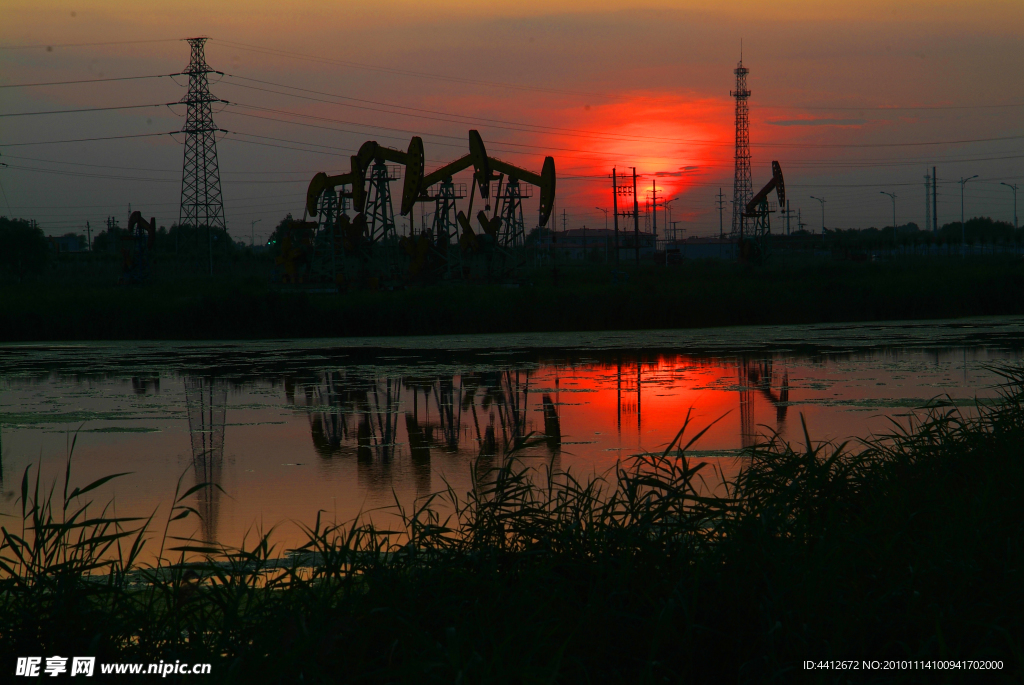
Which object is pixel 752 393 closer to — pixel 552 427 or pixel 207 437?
pixel 552 427

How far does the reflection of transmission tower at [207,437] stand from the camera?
6.98 metres

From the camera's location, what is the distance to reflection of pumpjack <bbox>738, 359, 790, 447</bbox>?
9.87 m

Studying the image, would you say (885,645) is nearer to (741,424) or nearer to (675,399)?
(741,424)

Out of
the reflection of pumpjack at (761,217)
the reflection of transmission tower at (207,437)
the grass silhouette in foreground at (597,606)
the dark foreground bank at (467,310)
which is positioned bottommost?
the reflection of transmission tower at (207,437)

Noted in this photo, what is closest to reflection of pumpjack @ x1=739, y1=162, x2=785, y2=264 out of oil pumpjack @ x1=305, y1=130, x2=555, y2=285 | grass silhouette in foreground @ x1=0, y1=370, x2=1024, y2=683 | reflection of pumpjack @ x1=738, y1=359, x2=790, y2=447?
oil pumpjack @ x1=305, y1=130, x2=555, y2=285

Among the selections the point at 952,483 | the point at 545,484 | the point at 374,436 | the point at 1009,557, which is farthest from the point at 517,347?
the point at 1009,557

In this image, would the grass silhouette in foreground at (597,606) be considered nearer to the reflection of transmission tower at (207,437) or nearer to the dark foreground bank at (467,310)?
the reflection of transmission tower at (207,437)

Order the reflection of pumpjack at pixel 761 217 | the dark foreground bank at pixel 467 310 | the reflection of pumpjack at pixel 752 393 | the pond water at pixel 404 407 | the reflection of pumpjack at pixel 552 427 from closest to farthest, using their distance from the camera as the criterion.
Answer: the pond water at pixel 404 407
the reflection of pumpjack at pixel 552 427
the reflection of pumpjack at pixel 752 393
the dark foreground bank at pixel 467 310
the reflection of pumpjack at pixel 761 217

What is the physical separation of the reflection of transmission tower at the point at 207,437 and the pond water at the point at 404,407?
0.10 ft

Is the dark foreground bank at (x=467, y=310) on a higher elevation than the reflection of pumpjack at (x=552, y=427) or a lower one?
higher

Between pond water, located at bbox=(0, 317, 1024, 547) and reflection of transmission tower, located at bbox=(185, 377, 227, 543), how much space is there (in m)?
0.03

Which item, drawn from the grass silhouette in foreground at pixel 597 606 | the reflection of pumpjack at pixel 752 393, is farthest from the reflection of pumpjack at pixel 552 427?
the grass silhouette in foreground at pixel 597 606

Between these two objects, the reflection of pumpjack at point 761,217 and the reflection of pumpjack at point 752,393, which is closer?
the reflection of pumpjack at point 752,393

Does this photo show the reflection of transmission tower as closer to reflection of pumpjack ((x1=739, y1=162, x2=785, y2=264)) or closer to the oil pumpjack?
the oil pumpjack
